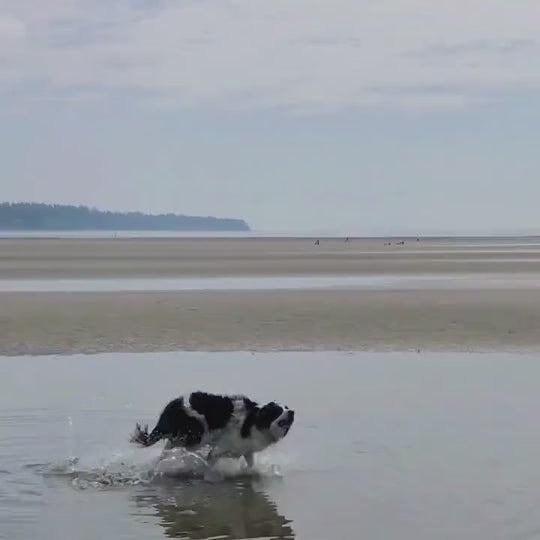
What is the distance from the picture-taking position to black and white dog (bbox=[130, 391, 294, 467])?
912 cm

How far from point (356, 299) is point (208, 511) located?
59.9 feet

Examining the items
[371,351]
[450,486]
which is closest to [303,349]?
[371,351]

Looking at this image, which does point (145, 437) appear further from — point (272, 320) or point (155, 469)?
point (272, 320)

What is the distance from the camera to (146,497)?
835cm

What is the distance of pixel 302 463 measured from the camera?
9.28 meters

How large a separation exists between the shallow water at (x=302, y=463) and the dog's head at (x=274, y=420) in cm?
32

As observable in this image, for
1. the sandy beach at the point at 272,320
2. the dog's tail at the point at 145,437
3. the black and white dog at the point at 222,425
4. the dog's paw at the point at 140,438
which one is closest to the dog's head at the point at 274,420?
the black and white dog at the point at 222,425

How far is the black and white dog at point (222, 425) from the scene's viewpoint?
9125mm

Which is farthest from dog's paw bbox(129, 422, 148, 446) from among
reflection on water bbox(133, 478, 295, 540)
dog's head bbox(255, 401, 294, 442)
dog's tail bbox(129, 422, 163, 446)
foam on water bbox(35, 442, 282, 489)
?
dog's head bbox(255, 401, 294, 442)

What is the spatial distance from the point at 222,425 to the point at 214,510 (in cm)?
133

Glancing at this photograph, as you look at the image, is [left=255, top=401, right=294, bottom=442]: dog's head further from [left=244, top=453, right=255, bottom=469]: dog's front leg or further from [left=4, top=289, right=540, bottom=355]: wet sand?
[left=4, top=289, right=540, bottom=355]: wet sand

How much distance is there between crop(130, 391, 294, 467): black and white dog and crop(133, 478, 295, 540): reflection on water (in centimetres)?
36

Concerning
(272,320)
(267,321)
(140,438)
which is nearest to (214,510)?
(140,438)

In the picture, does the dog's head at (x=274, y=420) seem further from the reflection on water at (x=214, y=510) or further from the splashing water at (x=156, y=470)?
the reflection on water at (x=214, y=510)
